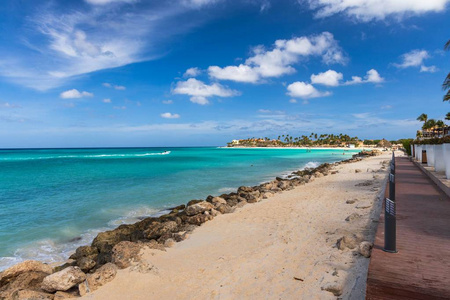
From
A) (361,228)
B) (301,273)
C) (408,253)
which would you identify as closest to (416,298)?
(408,253)

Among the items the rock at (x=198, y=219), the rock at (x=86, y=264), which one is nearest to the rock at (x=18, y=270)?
the rock at (x=86, y=264)

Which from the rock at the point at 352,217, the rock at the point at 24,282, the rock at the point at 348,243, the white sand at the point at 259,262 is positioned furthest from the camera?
the rock at the point at 352,217

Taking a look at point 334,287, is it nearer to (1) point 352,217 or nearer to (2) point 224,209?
(1) point 352,217

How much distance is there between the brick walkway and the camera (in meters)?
3.47

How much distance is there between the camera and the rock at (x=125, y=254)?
20.3 feet

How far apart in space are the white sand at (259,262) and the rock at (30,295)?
2.61 feet

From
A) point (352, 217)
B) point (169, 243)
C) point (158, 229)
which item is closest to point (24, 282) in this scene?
point (169, 243)

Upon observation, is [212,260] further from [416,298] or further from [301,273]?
[416,298]

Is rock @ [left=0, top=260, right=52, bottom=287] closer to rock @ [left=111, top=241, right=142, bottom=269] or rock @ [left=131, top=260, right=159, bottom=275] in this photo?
rock @ [left=111, top=241, right=142, bottom=269]

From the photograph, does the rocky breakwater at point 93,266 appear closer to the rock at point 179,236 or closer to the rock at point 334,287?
the rock at point 179,236

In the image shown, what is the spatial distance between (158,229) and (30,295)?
4.14 metres

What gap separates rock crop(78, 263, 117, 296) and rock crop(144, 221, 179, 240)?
2766 millimetres

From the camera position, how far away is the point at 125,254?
647 centimetres

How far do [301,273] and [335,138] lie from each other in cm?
18111
